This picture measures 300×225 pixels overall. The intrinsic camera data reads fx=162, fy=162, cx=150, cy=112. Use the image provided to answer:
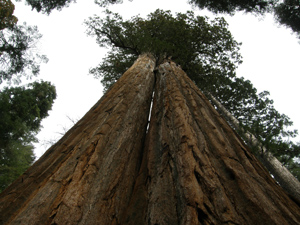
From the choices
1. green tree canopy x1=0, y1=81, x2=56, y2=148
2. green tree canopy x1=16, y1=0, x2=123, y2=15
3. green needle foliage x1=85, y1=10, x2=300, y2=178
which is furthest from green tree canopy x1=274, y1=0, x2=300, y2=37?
green tree canopy x1=0, y1=81, x2=56, y2=148

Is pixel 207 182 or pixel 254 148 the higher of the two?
pixel 254 148

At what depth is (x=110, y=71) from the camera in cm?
845

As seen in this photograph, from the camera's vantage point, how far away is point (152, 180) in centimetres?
132

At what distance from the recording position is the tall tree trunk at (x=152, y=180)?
3.20 feet

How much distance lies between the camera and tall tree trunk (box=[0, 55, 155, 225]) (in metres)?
1.02

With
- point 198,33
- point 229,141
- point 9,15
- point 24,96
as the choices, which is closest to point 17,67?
point 24,96

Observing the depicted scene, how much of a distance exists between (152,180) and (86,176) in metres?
0.52

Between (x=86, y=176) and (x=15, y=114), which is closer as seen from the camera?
(x=86, y=176)

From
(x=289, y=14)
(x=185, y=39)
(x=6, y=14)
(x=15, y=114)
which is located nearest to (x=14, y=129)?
(x=15, y=114)

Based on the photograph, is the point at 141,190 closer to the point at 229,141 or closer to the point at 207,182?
the point at 207,182

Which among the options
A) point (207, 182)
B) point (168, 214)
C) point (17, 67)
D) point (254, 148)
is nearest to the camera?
point (168, 214)

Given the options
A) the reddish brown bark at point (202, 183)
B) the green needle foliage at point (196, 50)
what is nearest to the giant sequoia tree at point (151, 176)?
the reddish brown bark at point (202, 183)

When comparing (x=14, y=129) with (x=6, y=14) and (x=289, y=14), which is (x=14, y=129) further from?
(x=289, y=14)

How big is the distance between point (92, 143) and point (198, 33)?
23.8 feet
